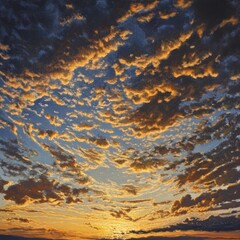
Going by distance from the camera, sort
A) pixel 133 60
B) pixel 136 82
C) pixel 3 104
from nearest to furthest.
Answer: pixel 133 60, pixel 136 82, pixel 3 104

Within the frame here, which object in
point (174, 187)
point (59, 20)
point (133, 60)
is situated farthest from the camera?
point (174, 187)

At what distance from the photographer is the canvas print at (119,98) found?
8.55 m

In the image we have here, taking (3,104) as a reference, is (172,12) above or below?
below

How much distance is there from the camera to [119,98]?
12023 mm

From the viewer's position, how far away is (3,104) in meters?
13.3

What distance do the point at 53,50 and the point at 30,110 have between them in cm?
479

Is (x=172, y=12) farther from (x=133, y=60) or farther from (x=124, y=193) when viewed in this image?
(x=124, y=193)

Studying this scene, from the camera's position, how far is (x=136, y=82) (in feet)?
36.2

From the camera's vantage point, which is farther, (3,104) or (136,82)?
(3,104)

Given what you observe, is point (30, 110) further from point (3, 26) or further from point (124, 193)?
point (124, 193)

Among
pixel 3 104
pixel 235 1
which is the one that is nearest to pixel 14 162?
pixel 3 104

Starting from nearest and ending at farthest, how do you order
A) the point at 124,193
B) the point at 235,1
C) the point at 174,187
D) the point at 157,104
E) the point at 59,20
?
the point at 235,1, the point at 59,20, the point at 157,104, the point at 174,187, the point at 124,193

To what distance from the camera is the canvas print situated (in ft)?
28.0

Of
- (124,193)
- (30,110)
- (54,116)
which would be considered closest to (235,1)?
(54,116)
